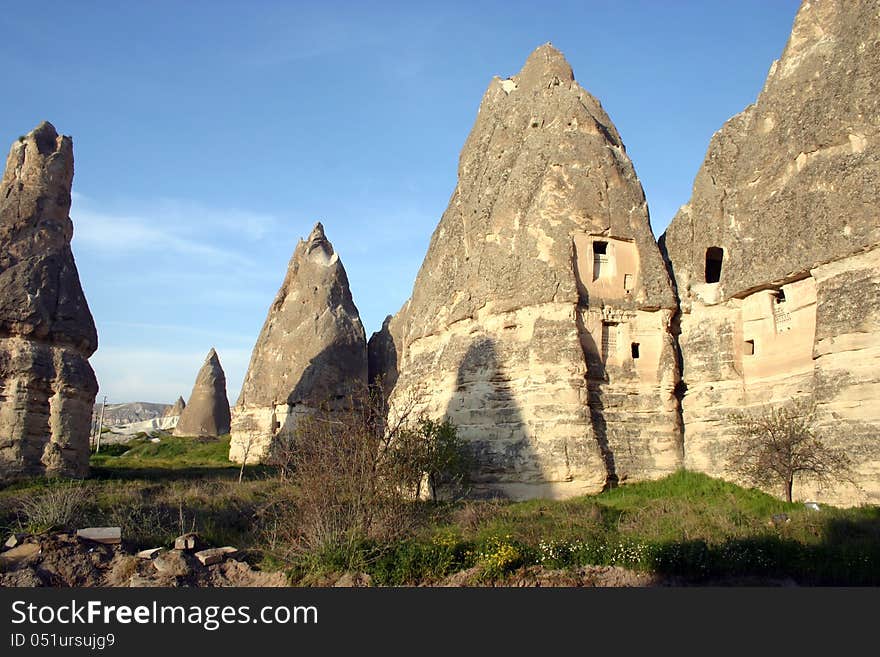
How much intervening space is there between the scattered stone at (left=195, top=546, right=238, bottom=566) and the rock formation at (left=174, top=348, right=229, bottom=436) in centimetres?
3157

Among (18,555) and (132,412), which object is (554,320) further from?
(132,412)

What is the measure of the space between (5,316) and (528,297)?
12336 mm

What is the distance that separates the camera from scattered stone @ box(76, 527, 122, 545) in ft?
37.2

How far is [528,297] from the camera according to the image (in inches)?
685

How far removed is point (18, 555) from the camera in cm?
1057

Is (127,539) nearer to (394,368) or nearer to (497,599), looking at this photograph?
(497,599)

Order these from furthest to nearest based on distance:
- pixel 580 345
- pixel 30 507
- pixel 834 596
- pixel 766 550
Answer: pixel 580 345
pixel 30 507
pixel 766 550
pixel 834 596

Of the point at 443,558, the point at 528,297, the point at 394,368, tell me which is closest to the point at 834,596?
the point at 443,558

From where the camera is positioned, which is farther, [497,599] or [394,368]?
[394,368]

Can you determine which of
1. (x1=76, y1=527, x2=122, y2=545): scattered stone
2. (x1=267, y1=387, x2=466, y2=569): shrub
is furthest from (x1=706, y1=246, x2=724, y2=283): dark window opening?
(x1=76, y1=527, x2=122, y2=545): scattered stone

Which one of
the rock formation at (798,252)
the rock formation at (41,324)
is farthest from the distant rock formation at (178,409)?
the rock formation at (798,252)

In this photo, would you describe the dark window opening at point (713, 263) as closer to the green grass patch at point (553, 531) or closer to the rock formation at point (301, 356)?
the green grass patch at point (553, 531)

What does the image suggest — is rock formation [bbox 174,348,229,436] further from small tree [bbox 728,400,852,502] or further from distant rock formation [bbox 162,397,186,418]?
small tree [bbox 728,400,852,502]

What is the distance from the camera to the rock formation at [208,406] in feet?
137
